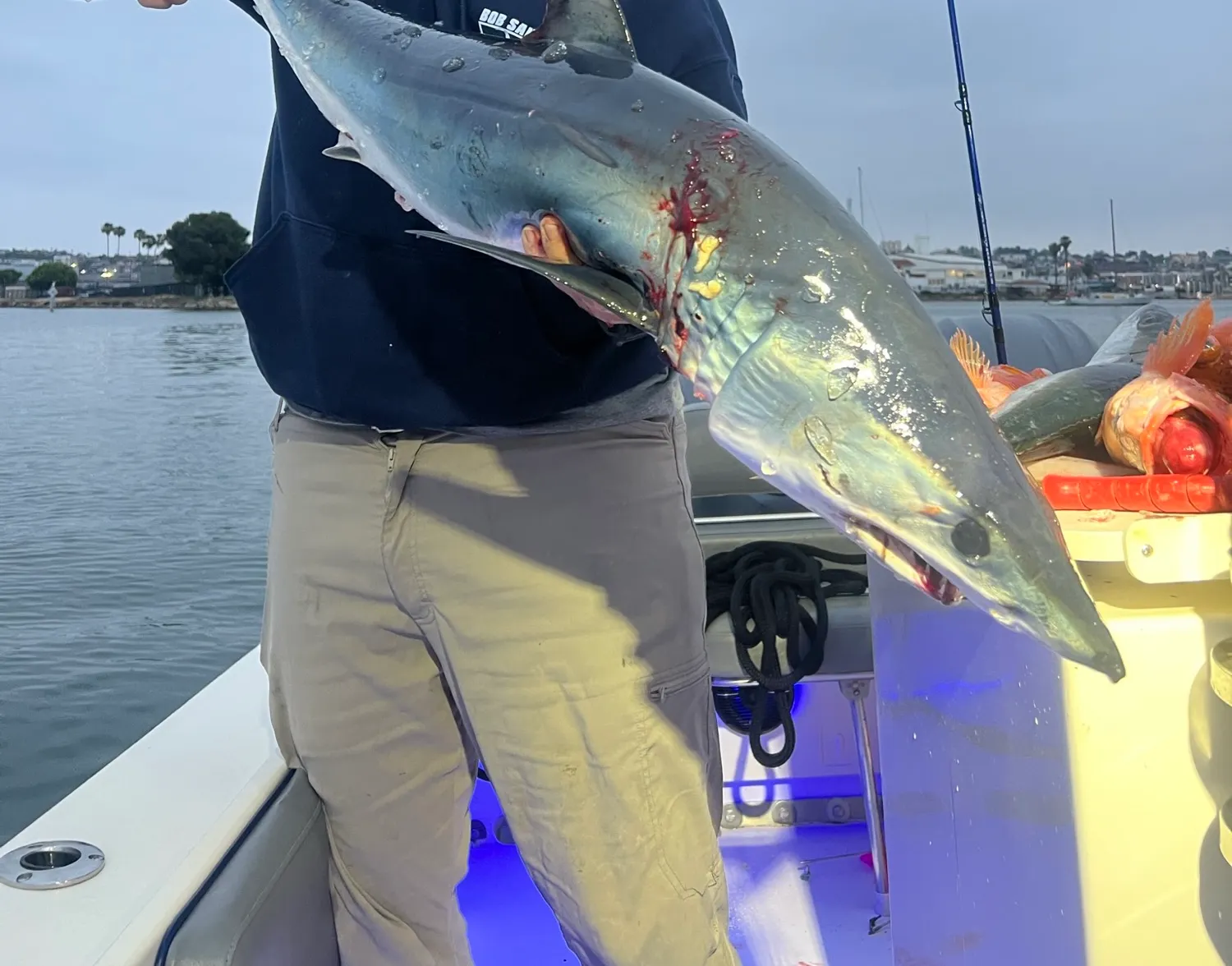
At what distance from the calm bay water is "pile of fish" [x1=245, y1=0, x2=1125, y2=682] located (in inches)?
20.8

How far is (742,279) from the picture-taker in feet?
3.26

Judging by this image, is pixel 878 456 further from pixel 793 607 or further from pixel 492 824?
pixel 492 824

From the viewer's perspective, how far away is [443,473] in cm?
165

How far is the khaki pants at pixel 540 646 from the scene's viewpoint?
163cm

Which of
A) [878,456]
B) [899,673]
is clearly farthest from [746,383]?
[899,673]

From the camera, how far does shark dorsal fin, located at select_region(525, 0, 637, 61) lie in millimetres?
1269

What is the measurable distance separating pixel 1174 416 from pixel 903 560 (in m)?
0.70

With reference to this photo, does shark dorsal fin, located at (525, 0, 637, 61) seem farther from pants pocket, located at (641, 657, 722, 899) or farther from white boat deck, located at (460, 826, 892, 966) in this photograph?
white boat deck, located at (460, 826, 892, 966)

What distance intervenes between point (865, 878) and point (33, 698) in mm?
6435

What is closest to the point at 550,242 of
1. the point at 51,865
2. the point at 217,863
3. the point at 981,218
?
the point at 217,863

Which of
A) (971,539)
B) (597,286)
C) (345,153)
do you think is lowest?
(971,539)

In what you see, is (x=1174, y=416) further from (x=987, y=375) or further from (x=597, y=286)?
(x=597, y=286)

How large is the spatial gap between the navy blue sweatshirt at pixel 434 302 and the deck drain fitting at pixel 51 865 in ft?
2.97

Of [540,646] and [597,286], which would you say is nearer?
[597,286]
